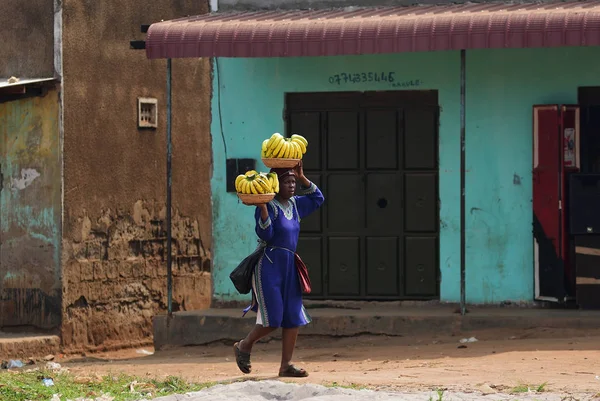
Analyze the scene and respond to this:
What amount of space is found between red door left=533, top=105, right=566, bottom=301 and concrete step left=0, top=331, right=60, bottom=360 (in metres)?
4.89

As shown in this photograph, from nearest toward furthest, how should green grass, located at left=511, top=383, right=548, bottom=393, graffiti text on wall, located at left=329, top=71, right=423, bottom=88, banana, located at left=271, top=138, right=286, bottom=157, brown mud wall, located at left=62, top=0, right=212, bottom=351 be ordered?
green grass, located at left=511, top=383, right=548, bottom=393 → banana, located at left=271, top=138, right=286, bottom=157 → graffiti text on wall, located at left=329, top=71, right=423, bottom=88 → brown mud wall, located at left=62, top=0, right=212, bottom=351

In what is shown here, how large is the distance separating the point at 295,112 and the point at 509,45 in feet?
9.33

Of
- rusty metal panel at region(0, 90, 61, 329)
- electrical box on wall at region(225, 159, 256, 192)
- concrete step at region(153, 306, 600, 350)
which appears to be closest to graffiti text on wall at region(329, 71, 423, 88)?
electrical box on wall at region(225, 159, 256, 192)

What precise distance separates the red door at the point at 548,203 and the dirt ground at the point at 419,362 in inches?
41.5

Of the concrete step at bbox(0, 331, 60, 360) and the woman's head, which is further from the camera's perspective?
the concrete step at bbox(0, 331, 60, 360)

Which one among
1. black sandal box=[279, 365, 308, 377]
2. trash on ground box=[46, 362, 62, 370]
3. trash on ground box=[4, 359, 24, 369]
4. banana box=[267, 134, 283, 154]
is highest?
banana box=[267, 134, 283, 154]

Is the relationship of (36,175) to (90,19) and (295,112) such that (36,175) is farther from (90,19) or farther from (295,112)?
(295,112)

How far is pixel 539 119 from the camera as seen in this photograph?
1309 cm

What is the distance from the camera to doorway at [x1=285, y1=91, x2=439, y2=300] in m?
13.5

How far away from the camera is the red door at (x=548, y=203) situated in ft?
42.8

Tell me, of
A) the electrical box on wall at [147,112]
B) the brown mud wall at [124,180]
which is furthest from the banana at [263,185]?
the electrical box on wall at [147,112]

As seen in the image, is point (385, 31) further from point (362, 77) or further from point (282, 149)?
point (282, 149)

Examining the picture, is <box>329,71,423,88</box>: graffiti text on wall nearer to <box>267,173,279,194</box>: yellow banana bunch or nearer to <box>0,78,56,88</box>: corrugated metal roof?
<box>0,78,56,88</box>: corrugated metal roof

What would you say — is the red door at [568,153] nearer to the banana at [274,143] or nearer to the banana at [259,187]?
the banana at [274,143]
